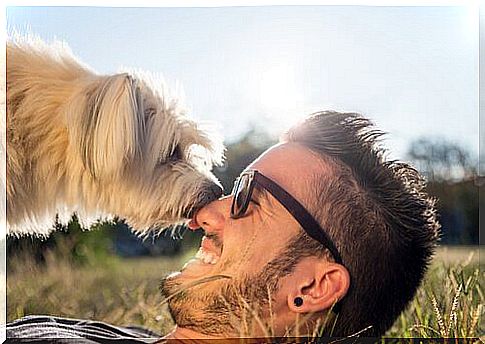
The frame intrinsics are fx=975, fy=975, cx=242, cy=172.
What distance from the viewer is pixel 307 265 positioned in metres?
3.51

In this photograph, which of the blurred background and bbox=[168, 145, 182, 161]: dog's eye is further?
the blurred background

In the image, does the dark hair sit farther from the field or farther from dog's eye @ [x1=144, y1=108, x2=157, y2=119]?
dog's eye @ [x1=144, y1=108, x2=157, y2=119]

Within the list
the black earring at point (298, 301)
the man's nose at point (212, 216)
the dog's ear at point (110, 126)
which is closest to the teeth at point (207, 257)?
the man's nose at point (212, 216)

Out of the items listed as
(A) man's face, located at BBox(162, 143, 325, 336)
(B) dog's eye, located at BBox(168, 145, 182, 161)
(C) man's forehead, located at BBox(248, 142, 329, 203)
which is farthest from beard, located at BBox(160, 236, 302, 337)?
(B) dog's eye, located at BBox(168, 145, 182, 161)

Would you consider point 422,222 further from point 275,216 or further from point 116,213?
point 116,213

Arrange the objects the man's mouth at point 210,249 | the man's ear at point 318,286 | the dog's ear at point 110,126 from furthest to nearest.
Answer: the man's mouth at point 210,249
the man's ear at point 318,286
the dog's ear at point 110,126

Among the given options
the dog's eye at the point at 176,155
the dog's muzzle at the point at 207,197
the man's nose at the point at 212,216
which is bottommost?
the man's nose at the point at 212,216

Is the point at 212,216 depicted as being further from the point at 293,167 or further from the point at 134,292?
the point at 134,292

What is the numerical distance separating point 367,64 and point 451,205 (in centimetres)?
64

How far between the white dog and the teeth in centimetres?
19

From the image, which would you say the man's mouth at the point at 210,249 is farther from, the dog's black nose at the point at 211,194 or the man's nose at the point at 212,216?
the dog's black nose at the point at 211,194

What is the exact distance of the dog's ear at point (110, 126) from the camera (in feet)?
10.7

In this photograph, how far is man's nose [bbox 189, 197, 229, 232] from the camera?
139 inches

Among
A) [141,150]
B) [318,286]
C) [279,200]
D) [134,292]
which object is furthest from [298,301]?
[141,150]
